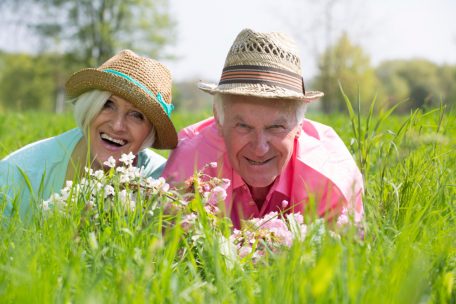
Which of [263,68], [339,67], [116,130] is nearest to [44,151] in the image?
[116,130]

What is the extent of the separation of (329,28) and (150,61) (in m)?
33.5

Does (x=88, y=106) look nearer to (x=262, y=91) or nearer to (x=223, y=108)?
(x=223, y=108)

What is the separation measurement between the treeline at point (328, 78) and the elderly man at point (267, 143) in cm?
55

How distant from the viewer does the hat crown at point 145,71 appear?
3590 mm

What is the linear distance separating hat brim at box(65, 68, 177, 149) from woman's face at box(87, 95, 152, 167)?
88mm

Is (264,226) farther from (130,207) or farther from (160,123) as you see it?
(160,123)

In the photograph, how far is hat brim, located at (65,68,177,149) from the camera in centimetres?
343

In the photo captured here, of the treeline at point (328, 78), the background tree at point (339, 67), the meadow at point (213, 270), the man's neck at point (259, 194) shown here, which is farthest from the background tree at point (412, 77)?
the meadow at point (213, 270)

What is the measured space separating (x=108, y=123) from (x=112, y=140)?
0.39 ft

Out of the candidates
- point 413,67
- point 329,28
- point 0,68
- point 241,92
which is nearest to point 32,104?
point 0,68

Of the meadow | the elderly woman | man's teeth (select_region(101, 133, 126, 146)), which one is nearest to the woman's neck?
the elderly woman

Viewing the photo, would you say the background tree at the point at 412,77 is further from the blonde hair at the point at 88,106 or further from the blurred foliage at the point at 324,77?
the blonde hair at the point at 88,106

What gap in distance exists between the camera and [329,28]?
35625mm

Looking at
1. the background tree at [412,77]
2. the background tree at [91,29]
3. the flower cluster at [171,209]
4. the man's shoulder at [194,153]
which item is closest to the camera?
the flower cluster at [171,209]
